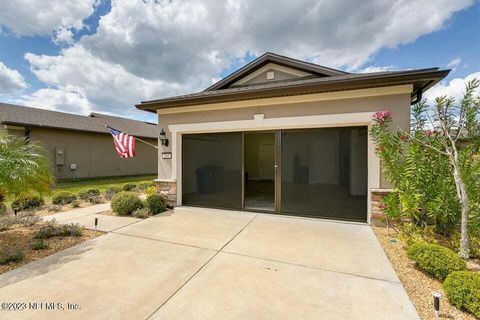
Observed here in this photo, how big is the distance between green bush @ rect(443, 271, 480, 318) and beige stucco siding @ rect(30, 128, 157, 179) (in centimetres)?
1716

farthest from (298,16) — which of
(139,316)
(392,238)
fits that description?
(139,316)

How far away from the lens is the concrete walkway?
Answer: 5.63m

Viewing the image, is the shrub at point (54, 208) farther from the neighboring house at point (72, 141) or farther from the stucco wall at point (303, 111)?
the neighboring house at point (72, 141)

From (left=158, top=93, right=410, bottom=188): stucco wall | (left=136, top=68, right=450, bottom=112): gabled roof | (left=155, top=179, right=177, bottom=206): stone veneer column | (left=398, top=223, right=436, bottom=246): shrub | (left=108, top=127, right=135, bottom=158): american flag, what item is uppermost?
(left=136, top=68, right=450, bottom=112): gabled roof

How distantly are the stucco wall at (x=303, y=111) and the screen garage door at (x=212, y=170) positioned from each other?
615mm

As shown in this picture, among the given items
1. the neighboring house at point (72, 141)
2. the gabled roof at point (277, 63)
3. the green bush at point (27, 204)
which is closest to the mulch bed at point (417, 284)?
the gabled roof at point (277, 63)

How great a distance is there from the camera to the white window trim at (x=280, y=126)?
18.5 ft

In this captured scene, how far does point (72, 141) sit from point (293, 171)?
15.5 meters

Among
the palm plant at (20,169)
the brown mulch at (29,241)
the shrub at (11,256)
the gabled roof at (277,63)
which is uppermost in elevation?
the gabled roof at (277,63)

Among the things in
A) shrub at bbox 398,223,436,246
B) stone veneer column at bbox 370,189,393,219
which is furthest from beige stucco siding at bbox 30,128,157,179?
shrub at bbox 398,223,436,246

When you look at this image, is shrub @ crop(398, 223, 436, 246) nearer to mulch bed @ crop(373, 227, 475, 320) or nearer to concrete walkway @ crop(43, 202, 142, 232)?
mulch bed @ crop(373, 227, 475, 320)

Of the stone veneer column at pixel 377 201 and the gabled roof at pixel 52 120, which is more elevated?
the gabled roof at pixel 52 120

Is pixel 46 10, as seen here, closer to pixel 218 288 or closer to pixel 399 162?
pixel 218 288

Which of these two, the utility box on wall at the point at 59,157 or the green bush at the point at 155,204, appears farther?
the utility box on wall at the point at 59,157
